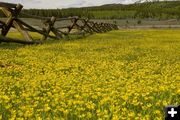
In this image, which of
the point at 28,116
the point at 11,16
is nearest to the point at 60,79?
the point at 28,116

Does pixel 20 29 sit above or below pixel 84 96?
below

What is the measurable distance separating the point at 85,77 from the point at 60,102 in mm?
2950

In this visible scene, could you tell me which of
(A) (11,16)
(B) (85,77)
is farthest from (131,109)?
(A) (11,16)

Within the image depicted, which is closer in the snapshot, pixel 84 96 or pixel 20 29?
pixel 84 96

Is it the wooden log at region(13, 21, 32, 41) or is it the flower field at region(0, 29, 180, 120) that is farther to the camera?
the wooden log at region(13, 21, 32, 41)

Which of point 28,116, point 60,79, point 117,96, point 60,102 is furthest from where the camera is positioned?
point 60,79

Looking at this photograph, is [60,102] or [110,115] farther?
[60,102]

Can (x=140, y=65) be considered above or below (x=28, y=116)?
below

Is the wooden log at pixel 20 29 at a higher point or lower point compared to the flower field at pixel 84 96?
lower

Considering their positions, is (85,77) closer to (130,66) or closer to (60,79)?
(60,79)

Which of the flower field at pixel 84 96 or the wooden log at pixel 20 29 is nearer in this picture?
the flower field at pixel 84 96

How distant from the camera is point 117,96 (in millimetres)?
7523

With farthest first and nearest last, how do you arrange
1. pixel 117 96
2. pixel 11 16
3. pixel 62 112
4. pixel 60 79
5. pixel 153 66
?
pixel 11 16 < pixel 153 66 < pixel 60 79 < pixel 117 96 < pixel 62 112

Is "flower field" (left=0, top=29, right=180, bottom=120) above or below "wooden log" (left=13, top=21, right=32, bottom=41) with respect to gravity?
above
